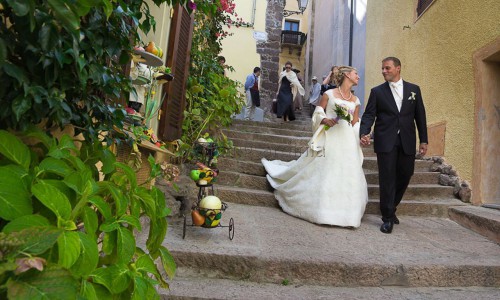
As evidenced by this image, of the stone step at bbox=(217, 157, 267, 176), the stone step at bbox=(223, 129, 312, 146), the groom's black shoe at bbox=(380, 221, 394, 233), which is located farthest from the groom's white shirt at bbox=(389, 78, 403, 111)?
the stone step at bbox=(223, 129, 312, 146)

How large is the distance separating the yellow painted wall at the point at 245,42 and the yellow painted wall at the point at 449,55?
19.4ft

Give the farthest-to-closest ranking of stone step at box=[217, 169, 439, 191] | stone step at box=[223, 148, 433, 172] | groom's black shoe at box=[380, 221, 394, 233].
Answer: stone step at box=[223, 148, 433, 172], stone step at box=[217, 169, 439, 191], groom's black shoe at box=[380, 221, 394, 233]

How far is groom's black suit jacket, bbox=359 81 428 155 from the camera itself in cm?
318

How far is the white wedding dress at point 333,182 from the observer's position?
127 inches

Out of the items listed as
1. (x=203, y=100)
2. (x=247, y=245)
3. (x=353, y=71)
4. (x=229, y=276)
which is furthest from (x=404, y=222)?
(x=203, y=100)

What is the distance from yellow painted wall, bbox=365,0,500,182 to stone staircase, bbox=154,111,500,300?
986 mm

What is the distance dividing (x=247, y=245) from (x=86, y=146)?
1.39m

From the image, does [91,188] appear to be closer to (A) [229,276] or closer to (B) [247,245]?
(A) [229,276]

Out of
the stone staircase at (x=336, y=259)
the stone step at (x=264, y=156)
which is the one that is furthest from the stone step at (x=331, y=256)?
the stone step at (x=264, y=156)

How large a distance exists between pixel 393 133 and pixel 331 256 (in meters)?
1.41

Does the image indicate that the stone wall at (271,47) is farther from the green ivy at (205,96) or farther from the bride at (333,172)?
the bride at (333,172)

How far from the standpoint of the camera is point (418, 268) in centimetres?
226

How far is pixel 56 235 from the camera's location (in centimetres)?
76

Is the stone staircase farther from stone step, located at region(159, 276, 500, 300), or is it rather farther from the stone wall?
the stone wall
